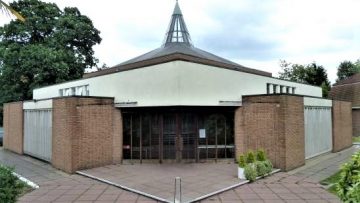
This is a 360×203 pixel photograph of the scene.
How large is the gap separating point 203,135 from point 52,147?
676 cm

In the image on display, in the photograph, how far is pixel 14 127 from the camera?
877 inches

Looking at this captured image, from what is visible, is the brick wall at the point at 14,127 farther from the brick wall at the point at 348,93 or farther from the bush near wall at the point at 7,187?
the brick wall at the point at 348,93

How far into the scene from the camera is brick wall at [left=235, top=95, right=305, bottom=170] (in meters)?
14.9

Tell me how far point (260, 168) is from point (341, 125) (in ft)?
41.5

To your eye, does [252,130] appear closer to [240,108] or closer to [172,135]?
[240,108]

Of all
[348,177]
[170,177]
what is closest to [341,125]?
[170,177]

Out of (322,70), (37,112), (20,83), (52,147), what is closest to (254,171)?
(52,147)

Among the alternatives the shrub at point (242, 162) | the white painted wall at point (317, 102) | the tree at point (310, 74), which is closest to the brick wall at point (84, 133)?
the shrub at point (242, 162)

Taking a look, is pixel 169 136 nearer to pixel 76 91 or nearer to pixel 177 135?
pixel 177 135

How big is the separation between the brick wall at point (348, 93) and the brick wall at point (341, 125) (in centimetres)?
908

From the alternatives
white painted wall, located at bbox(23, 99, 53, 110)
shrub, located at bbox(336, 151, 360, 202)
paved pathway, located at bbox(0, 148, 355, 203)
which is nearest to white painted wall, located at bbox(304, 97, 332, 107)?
paved pathway, located at bbox(0, 148, 355, 203)

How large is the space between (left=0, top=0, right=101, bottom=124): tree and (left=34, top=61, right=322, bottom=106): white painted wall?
1413 centimetres

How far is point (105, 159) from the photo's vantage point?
15.9 metres

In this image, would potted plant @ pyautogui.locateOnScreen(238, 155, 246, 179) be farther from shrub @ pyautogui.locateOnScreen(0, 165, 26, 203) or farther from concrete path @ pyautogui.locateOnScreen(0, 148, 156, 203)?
shrub @ pyautogui.locateOnScreen(0, 165, 26, 203)
